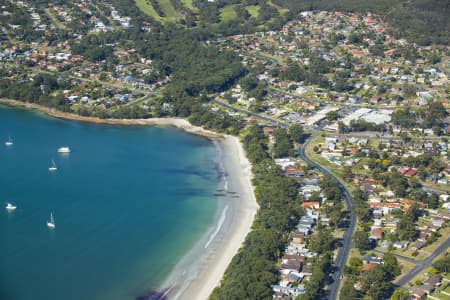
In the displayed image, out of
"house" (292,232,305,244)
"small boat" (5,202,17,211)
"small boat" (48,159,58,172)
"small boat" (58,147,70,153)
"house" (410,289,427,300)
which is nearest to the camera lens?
"house" (410,289,427,300)

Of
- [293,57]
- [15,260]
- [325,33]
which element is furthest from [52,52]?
[15,260]

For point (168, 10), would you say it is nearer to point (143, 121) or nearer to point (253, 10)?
point (253, 10)

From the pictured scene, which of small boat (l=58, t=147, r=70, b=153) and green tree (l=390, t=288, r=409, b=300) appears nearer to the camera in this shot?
green tree (l=390, t=288, r=409, b=300)

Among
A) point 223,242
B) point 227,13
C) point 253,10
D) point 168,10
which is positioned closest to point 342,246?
point 223,242

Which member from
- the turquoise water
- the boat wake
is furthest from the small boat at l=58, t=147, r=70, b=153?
the boat wake

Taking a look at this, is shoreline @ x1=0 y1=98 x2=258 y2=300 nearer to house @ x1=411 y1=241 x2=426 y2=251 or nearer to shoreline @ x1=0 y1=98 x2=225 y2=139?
shoreline @ x1=0 y1=98 x2=225 y2=139

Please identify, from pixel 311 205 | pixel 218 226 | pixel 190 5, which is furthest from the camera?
pixel 190 5
